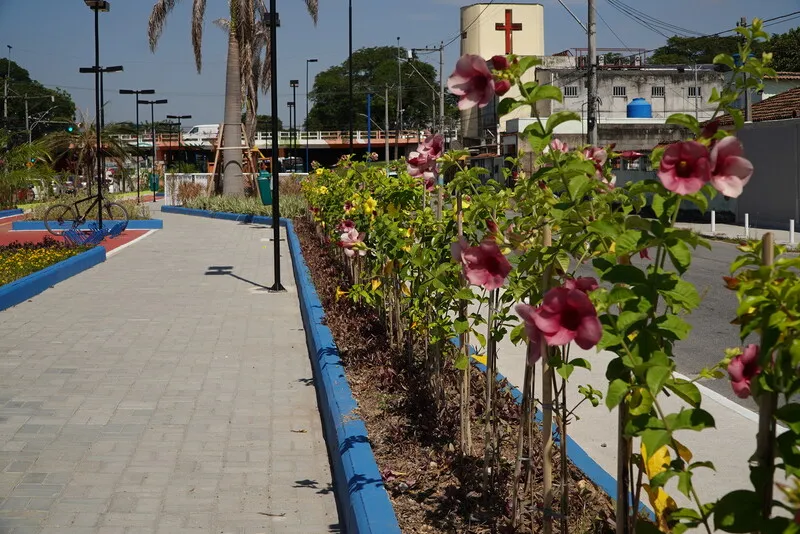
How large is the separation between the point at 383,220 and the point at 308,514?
306cm

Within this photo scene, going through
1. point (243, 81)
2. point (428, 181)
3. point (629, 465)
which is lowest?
point (629, 465)

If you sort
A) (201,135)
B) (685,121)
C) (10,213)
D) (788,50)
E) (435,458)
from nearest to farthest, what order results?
1. (685,121)
2. (435,458)
3. (10,213)
4. (788,50)
5. (201,135)

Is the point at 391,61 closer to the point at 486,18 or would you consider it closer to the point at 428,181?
the point at 486,18

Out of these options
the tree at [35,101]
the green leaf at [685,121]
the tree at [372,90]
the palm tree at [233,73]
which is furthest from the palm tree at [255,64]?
the tree at [372,90]

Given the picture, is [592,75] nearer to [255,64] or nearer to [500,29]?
[255,64]

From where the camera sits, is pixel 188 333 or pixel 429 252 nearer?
pixel 429 252

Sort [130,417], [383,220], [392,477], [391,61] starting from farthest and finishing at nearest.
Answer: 1. [391,61]
2. [383,220]
3. [130,417]
4. [392,477]

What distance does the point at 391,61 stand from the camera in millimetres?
128000

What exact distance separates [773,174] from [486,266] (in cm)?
2684

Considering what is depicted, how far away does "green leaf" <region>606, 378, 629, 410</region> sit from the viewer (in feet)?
8.49

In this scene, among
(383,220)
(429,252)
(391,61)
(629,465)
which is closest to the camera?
(629,465)

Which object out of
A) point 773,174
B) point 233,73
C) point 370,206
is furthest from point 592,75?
point 370,206

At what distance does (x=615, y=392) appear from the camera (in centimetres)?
262

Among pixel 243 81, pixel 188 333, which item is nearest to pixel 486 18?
pixel 243 81
